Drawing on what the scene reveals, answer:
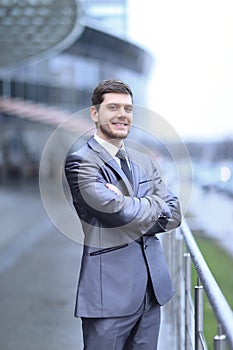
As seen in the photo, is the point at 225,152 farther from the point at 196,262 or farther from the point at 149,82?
the point at 196,262

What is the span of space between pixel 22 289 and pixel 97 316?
351cm

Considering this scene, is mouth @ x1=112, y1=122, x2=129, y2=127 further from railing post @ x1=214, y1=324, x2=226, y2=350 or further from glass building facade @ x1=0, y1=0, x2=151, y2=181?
glass building facade @ x1=0, y1=0, x2=151, y2=181

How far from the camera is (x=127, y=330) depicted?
7.30ft

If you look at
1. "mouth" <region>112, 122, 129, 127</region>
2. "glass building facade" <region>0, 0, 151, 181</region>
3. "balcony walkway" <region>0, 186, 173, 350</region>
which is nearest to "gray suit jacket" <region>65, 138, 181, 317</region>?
"mouth" <region>112, 122, 129, 127</region>

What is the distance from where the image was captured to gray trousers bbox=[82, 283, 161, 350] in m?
2.17

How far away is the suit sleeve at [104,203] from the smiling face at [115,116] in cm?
13

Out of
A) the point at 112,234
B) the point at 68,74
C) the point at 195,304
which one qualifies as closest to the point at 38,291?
the point at 195,304

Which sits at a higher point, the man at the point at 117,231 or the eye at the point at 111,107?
the eye at the point at 111,107

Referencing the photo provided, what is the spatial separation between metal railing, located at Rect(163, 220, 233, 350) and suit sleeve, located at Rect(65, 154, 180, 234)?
25cm

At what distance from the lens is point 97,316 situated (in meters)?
2.14

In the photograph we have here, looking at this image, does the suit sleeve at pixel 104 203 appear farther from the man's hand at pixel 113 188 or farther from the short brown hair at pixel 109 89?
the short brown hair at pixel 109 89

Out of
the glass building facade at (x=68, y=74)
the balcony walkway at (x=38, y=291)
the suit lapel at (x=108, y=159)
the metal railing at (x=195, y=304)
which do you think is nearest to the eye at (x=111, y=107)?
the suit lapel at (x=108, y=159)

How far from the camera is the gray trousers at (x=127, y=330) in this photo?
7.13 ft

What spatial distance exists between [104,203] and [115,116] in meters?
0.33
